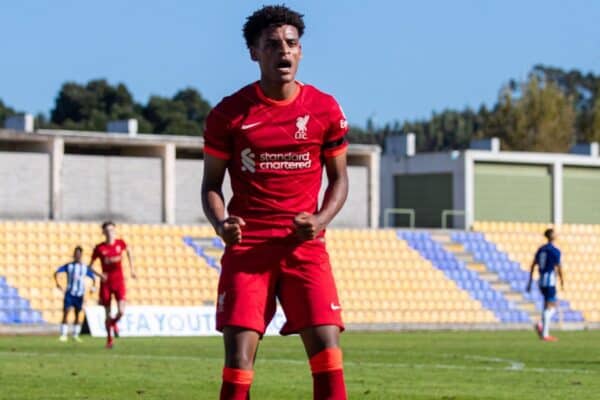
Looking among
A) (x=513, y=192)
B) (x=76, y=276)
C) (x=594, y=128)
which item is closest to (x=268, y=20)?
(x=76, y=276)

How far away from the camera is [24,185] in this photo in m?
44.6

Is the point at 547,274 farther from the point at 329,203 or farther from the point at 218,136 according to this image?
the point at 218,136

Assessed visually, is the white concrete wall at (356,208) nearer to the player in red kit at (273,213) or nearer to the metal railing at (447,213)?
the metal railing at (447,213)

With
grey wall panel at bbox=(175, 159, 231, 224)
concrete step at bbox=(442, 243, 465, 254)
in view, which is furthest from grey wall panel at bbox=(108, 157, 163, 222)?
concrete step at bbox=(442, 243, 465, 254)

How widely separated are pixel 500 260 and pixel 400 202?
18.4m

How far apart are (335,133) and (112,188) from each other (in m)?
39.6

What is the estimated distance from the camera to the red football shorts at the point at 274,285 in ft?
25.2

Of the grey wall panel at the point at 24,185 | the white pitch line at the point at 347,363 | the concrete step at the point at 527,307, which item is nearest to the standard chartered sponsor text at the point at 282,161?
the white pitch line at the point at 347,363

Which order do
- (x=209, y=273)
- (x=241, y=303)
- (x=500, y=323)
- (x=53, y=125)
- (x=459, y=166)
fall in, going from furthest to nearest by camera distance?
(x=53, y=125) < (x=459, y=166) < (x=500, y=323) < (x=209, y=273) < (x=241, y=303)

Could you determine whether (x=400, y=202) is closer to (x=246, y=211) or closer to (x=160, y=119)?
(x=160, y=119)

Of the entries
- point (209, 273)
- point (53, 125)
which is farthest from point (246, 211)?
point (53, 125)

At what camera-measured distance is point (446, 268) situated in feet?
141

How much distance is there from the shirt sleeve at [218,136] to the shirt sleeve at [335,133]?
53cm

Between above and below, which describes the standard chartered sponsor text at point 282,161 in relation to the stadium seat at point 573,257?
above
